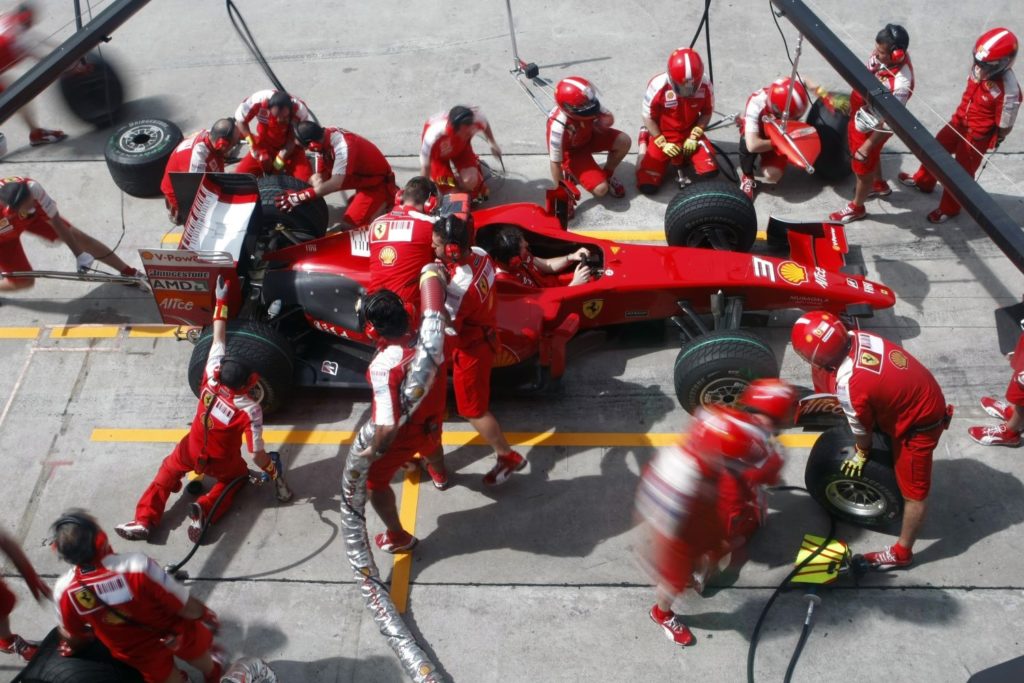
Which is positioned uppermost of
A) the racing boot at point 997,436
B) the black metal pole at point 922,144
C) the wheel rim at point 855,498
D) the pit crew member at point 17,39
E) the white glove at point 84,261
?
the black metal pole at point 922,144

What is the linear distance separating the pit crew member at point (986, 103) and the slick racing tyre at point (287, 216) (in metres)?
4.70

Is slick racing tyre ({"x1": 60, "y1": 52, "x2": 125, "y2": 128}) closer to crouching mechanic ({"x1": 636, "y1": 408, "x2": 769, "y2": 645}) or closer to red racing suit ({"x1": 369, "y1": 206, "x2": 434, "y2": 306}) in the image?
red racing suit ({"x1": 369, "y1": 206, "x2": 434, "y2": 306})

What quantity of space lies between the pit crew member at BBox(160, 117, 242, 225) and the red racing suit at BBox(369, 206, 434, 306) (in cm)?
215

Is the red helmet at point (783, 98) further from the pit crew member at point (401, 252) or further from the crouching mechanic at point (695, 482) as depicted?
the crouching mechanic at point (695, 482)

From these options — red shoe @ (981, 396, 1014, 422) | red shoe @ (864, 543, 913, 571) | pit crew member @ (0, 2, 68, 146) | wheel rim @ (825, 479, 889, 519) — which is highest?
pit crew member @ (0, 2, 68, 146)

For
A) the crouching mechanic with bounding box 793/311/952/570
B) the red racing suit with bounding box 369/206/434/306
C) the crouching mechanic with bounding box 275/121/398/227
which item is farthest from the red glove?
the crouching mechanic with bounding box 793/311/952/570

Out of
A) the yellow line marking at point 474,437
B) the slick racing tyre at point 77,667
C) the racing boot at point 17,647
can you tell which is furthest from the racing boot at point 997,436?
the racing boot at point 17,647

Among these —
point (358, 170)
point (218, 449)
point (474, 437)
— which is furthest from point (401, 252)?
point (358, 170)

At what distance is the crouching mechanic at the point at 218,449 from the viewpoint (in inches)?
207

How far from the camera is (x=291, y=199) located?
7016 millimetres

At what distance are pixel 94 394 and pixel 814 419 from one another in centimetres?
488

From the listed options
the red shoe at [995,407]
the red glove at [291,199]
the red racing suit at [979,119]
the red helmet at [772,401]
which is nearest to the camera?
the red helmet at [772,401]

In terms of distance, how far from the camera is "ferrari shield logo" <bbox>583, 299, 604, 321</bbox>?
6.21 m

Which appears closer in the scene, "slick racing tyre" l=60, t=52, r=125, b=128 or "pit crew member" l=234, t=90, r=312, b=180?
"pit crew member" l=234, t=90, r=312, b=180
